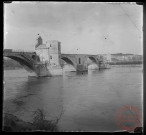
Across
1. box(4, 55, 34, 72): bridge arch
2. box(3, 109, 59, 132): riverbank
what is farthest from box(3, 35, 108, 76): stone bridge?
box(3, 109, 59, 132): riverbank

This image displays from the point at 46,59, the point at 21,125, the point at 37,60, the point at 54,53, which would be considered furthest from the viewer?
the point at 54,53

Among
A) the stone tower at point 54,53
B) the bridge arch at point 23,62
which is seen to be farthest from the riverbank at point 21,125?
the stone tower at point 54,53

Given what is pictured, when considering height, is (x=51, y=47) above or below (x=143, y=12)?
above

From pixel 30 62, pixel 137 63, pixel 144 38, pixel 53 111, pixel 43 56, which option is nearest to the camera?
pixel 144 38

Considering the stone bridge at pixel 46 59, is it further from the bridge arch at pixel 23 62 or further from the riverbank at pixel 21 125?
the riverbank at pixel 21 125

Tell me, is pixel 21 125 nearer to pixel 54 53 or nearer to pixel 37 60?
pixel 37 60

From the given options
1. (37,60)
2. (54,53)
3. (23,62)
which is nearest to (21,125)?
(23,62)

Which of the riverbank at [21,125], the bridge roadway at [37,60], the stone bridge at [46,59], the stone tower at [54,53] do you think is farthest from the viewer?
the stone tower at [54,53]

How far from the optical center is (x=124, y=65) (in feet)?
120

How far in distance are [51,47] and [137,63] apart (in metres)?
21.9

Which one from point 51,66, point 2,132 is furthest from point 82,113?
point 51,66

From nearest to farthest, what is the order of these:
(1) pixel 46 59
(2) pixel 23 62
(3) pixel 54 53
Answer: (2) pixel 23 62, (1) pixel 46 59, (3) pixel 54 53

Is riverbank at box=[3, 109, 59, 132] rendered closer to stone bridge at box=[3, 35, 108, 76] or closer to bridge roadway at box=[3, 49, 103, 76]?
bridge roadway at box=[3, 49, 103, 76]

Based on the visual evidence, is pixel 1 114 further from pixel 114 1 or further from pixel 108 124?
pixel 108 124
